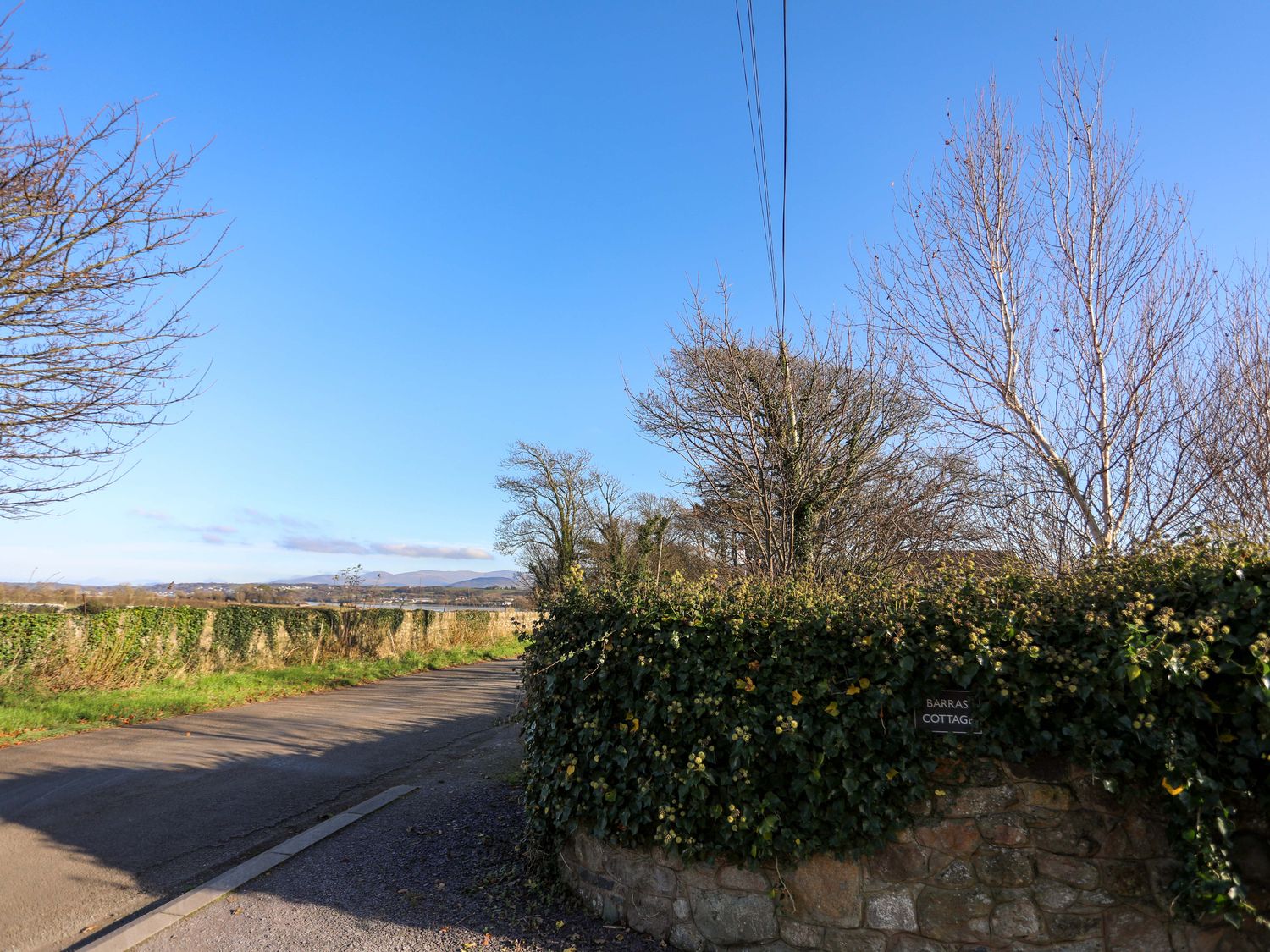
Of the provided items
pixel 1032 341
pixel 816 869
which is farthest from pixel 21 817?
pixel 1032 341

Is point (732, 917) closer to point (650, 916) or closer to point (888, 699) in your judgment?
point (650, 916)

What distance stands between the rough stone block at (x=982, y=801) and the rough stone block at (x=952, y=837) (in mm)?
53

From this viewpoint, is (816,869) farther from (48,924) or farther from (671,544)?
(671,544)

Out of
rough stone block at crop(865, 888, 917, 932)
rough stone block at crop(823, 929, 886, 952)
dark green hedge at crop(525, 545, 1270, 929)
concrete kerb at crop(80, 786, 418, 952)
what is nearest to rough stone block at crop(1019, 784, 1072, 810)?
dark green hedge at crop(525, 545, 1270, 929)

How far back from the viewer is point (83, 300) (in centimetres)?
881

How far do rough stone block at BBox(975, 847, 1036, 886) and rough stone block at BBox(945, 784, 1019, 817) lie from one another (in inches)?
7.0

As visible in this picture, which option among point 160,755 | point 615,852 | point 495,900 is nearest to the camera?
point 615,852

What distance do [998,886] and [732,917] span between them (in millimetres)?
1347

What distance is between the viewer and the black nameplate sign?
370 centimetres

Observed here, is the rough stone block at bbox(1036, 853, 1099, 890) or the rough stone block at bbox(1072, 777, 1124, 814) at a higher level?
the rough stone block at bbox(1072, 777, 1124, 814)

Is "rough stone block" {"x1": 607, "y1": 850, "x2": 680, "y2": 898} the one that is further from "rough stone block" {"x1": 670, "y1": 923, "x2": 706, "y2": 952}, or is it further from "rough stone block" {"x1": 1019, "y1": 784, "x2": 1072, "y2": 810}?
"rough stone block" {"x1": 1019, "y1": 784, "x2": 1072, "y2": 810}

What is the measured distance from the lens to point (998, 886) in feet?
11.9

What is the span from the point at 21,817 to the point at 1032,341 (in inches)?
384

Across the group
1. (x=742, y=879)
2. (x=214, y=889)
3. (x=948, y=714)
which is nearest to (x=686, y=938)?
(x=742, y=879)
